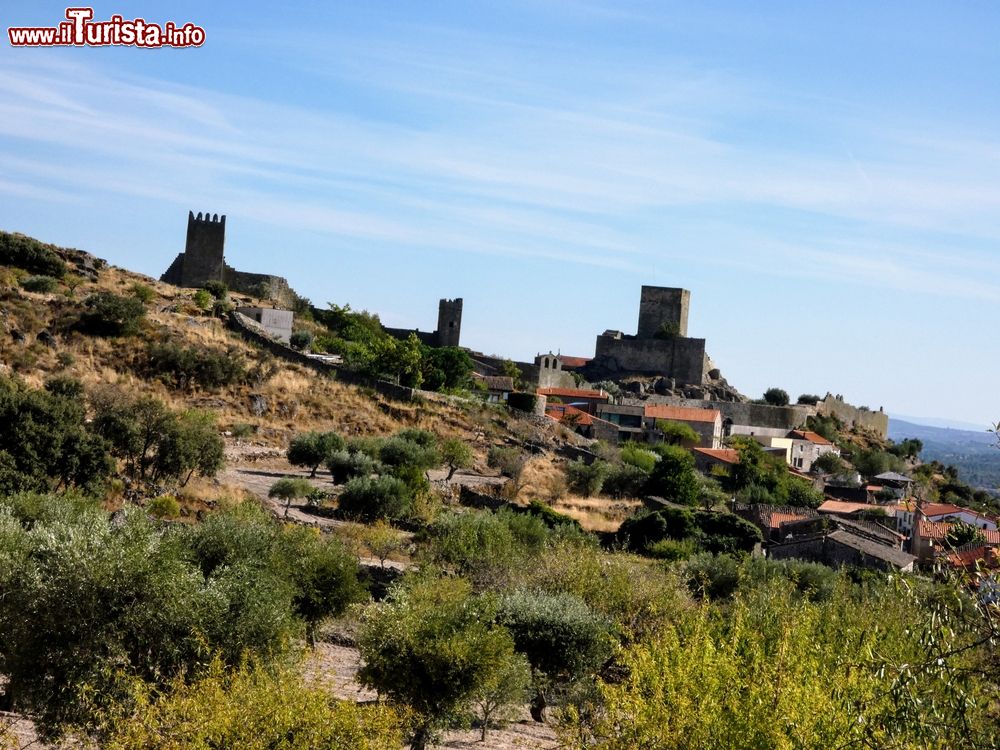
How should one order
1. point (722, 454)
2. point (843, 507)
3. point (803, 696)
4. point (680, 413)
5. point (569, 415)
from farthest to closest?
point (680, 413)
point (569, 415)
point (722, 454)
point (843, 507)
point (803, 696)

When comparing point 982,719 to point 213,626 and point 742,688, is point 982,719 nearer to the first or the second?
point 742,688

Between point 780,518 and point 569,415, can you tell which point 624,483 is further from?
point 569,415

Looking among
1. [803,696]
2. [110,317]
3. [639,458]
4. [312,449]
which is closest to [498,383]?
[639,458]

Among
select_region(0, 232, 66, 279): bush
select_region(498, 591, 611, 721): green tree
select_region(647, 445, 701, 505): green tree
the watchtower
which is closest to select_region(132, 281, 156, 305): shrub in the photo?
select_region(0, 232, 66, 279): bush

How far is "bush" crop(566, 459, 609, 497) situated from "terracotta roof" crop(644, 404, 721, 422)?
65.3 feet

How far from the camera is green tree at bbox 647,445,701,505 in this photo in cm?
4862

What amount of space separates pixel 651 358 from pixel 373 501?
54868 mm

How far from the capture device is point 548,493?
45.4 metres

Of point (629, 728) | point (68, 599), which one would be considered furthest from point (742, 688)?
point (68, 599)

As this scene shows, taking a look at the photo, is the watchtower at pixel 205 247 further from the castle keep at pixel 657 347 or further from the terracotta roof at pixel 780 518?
the terracotta roof at pixel 780 518

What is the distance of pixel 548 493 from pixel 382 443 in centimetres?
707

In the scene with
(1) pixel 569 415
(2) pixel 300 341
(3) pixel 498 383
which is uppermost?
(2) pixel 300 341

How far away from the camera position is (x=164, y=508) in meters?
28.9

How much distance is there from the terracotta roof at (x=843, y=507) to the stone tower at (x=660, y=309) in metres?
34.5
